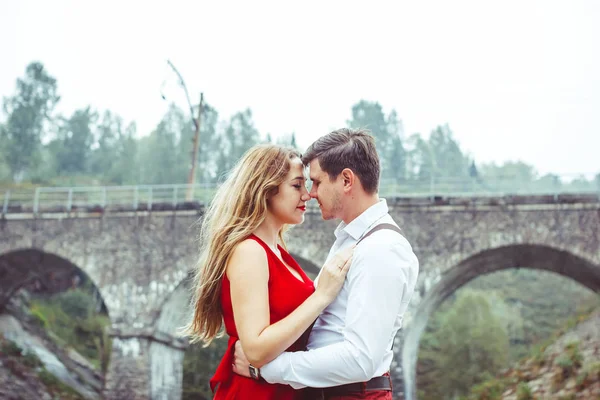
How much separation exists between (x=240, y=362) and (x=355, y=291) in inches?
28.0

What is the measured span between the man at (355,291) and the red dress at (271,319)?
6 centimetres

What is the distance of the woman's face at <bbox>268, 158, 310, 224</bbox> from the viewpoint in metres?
3.30

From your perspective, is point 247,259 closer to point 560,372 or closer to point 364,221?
point 364,221

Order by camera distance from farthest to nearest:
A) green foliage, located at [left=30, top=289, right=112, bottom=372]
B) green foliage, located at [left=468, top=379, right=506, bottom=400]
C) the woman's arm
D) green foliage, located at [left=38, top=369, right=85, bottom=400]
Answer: green foliage, located at [left=30, top=289, right=112, bottom=372], green foliage, located at [left=38, top=369, right=85, bottom=400], green foliage, located at [left=468, top=379, right=506, bottom=400], the woman's arm

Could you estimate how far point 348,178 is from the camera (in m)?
3.14

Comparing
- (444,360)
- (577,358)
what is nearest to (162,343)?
(577,358)

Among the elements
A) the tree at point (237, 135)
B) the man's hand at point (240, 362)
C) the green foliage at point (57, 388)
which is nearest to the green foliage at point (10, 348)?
the green foliage at point (57, 388)

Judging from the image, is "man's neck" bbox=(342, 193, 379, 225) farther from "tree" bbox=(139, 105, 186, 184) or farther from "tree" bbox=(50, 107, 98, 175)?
"tree" bbox=(50, 107, 98, 175)

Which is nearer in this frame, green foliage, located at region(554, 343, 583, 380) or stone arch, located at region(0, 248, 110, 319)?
green foliage, located at region(554, 343, 583, 380)

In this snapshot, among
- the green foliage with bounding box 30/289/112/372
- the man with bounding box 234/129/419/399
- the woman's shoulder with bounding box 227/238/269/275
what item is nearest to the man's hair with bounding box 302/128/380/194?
the man with bounding box 234/129/419/399

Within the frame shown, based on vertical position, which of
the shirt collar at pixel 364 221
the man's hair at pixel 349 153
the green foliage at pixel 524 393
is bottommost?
the green foliage at pixel 524 393

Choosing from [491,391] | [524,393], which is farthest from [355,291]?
[491,391]

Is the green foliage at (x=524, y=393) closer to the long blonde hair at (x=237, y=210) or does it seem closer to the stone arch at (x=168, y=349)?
the stone arch at (x=168, y=349)

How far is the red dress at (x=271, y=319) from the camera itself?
302 centimetres
